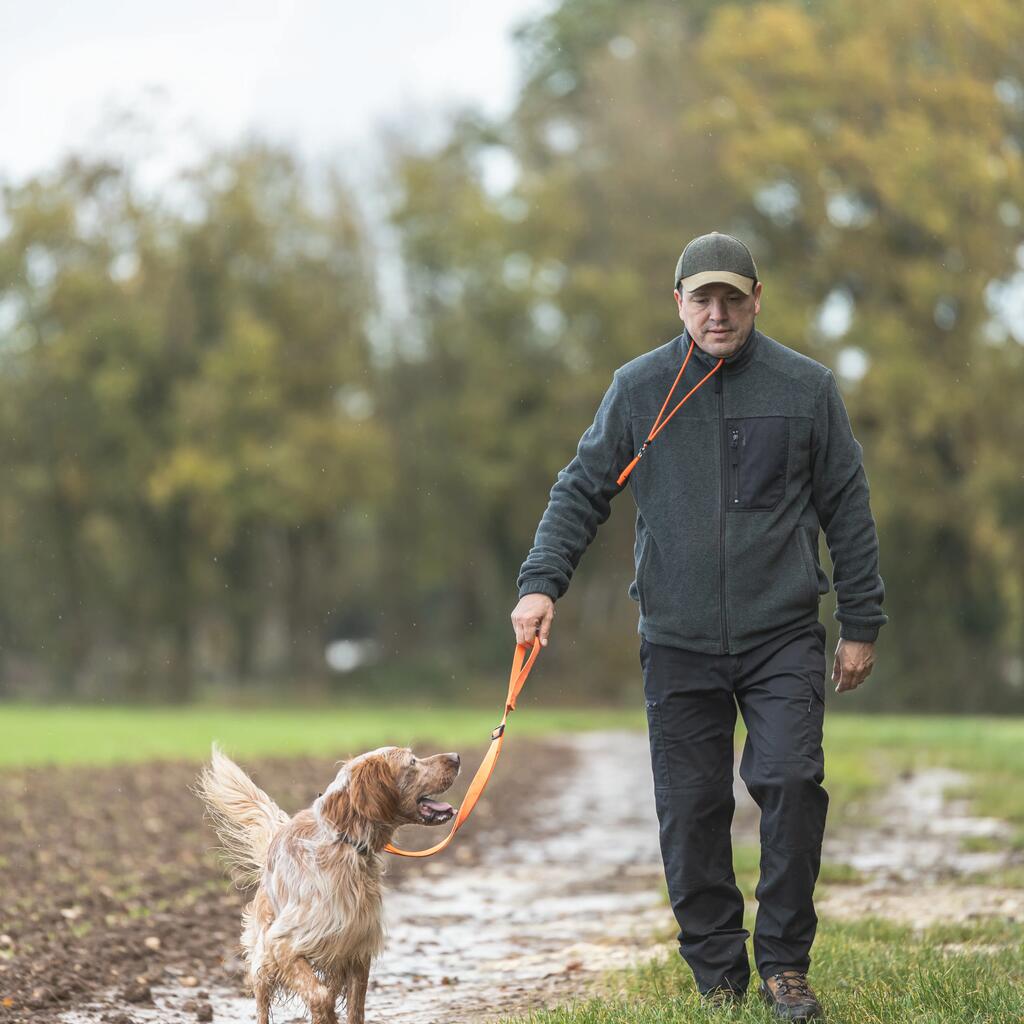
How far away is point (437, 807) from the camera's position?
17.5 feet

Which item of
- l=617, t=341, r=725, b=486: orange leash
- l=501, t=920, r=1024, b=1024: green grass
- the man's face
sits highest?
the man's face

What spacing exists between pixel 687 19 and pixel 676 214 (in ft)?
22.9

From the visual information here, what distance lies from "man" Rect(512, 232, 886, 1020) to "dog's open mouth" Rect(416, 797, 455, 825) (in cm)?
64

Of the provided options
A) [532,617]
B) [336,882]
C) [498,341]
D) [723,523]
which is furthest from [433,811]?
[498,341]

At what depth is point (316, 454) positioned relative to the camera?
3834 centimetres

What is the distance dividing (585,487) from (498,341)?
33473 millimetres

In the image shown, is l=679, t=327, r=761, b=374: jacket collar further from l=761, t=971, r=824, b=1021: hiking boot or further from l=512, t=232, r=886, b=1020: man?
l=761, t=971, r=824, b=1021: hiking boot

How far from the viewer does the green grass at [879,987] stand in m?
5.24

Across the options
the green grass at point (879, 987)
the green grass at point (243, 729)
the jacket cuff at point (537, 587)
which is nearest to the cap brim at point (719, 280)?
the jacket cuff at point (537, 587)

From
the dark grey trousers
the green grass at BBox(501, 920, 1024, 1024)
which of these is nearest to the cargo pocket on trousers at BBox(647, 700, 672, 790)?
the dark grey trousers

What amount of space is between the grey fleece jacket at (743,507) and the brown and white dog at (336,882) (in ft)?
2.63

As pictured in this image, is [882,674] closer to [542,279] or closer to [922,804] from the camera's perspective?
[542,279]

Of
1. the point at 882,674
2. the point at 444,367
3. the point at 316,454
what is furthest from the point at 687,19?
the point at 882,674

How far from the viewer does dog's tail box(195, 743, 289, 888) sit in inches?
235
